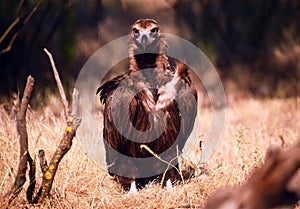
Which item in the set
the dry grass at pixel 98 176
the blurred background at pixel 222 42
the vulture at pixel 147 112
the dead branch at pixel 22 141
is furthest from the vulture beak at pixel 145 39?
the blurred background at pixel 222 42

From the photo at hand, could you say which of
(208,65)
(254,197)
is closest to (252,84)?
(208,65)

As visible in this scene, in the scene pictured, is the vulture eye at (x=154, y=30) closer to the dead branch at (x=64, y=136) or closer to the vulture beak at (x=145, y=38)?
the vulture beak at (x=145, y=38)

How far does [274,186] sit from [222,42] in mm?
8674

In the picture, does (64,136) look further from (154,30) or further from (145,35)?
(154,30)

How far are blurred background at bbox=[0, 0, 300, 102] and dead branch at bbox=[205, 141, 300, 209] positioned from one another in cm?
641

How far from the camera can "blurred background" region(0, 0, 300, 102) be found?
8.62 metres

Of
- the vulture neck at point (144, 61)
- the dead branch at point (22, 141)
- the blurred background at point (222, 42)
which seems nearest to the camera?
the dead branch at point (22, 141)

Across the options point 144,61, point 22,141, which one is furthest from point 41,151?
point 144,61

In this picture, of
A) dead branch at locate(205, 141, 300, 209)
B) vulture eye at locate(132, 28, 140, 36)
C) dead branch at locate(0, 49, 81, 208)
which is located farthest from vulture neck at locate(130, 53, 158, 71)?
dead branch at locate(205, 141, 300, 209)

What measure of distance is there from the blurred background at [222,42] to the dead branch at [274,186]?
21.0 feet

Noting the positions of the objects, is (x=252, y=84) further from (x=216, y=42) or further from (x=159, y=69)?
(x=159, y=69)

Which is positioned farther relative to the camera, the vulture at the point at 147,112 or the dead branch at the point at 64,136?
the vulture at the point at 147,112

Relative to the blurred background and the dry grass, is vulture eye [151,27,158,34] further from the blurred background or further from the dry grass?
the blurred background

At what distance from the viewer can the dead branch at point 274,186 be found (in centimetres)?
202
